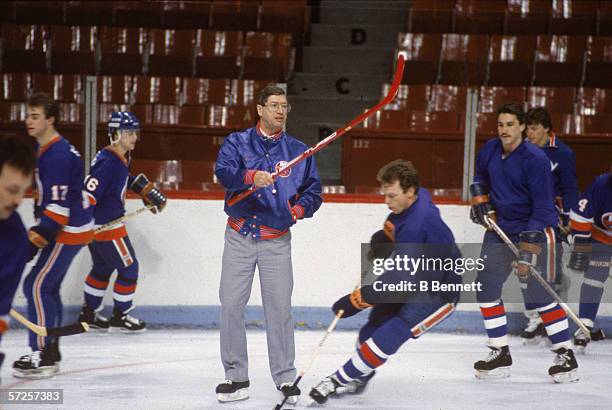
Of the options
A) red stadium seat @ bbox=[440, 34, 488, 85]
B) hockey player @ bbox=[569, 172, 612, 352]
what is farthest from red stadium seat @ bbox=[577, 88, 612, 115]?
hockey player @ bbox=[569, 172, 612, 352]

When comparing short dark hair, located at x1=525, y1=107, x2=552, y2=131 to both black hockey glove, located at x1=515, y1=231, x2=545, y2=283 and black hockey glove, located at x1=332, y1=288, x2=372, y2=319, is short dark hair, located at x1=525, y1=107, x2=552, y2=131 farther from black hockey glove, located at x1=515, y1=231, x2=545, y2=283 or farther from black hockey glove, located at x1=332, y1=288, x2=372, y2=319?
black hockey glove, located at x1=332, y1=288, x2=372, y2=319

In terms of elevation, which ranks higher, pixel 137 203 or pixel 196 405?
pixel 137 203

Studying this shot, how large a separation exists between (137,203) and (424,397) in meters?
2.28

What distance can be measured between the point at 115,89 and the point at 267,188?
4.14m

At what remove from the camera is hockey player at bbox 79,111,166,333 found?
4.96 metres

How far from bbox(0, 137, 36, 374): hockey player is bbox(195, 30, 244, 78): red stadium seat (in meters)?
5.93

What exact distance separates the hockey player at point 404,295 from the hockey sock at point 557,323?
0.70m

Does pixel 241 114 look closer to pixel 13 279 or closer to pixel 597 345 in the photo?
pixel 597 345

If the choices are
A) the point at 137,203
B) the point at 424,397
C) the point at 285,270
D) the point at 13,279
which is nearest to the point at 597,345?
the point at 424,397

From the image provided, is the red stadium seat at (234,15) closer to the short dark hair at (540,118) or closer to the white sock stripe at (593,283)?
the short dark hair at (540,118)

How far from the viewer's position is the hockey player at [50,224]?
154 inches

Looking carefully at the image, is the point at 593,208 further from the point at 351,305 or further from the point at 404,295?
the point at 351,305

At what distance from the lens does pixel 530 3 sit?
8461 millimetres

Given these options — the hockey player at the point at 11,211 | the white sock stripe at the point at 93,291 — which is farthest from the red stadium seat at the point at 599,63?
the hockey player at the point at 11,211
